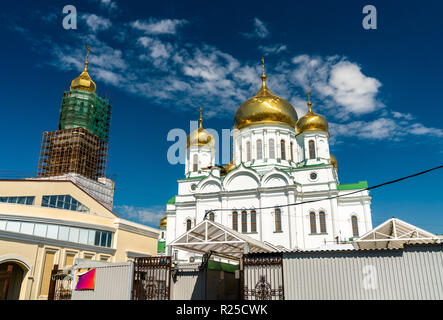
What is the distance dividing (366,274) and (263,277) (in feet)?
9.45

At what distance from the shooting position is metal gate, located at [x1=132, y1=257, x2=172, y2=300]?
12109 mm

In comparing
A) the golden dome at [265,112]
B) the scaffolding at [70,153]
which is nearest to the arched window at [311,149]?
the golden dome at [265,112]

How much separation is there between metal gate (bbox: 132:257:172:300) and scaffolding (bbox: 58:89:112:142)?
41452mm

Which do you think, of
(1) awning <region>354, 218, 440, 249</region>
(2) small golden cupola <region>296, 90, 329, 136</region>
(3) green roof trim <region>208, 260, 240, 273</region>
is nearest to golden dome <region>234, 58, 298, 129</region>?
(2) small golden cupola <region>296, 90, 329, 136</region>

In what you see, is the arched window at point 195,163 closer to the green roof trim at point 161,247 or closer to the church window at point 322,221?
the green roof trim at point 161,247

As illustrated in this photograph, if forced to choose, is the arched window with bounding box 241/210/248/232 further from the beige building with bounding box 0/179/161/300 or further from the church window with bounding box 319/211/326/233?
the beige building with bounding box 0/179/161/300

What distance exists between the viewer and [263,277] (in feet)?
35.6

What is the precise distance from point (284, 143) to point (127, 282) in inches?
929

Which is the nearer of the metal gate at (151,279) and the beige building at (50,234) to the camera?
the metal gate at (151,279)

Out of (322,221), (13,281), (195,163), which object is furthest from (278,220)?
(13,281)

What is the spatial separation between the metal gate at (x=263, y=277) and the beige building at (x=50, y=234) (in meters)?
11.7

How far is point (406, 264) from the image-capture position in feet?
32.6

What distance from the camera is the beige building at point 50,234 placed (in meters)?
18.2

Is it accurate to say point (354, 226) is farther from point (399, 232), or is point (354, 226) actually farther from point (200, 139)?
point (200, 139)
